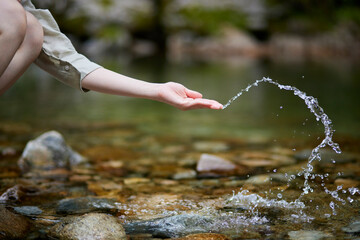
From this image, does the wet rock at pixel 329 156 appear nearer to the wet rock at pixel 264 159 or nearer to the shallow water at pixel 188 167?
the shallow water at pixel 188 167

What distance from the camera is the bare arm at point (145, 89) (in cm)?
176

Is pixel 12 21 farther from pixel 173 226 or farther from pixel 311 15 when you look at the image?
pixel 311 15

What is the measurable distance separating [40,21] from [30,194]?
87 cm

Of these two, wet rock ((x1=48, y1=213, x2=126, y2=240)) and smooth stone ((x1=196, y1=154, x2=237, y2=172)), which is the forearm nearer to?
wet rock ((x1=48, y1=213, x2=126, y2=240))

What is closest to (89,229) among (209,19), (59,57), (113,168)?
(59,57)

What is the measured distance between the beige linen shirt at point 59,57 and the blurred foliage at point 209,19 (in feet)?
63.4

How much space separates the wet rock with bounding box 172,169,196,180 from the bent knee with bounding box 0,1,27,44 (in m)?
1.26

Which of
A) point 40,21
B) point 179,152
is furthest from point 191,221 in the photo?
point 179,152

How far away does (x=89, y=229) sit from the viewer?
1.63 metres

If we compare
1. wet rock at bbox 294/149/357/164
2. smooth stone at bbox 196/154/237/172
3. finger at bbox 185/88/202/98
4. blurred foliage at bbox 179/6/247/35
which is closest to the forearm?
finger at bbox 185/88/202/98

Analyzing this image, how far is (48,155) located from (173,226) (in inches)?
56.1

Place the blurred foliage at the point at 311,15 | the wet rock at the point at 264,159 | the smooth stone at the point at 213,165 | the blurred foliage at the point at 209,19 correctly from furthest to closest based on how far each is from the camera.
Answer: the blurred foliage at the point at 209,19 < the blurred foliage at the point at 311,15 < the wet rock at the point at 264,159 < the smooth stone at the point at 213,165

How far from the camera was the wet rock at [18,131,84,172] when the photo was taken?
2.79m

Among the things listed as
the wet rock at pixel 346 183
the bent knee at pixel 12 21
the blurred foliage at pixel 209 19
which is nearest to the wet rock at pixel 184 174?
the wet rock at pixel 346 183
